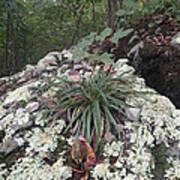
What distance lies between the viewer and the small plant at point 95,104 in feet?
4.31

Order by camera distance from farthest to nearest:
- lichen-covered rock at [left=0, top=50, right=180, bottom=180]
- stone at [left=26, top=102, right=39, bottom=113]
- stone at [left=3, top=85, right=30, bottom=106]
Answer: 1. stone at [left=3, top=85, right=30, bottom=106]
2. stone at [left=26, top=102, right=39, bottom=113]
3. lichen-covered rock at [left=0, top=50, right=180, bottom=180]

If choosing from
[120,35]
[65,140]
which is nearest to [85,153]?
[65,140]

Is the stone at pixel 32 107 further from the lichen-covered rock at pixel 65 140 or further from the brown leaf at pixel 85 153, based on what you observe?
the brown leaf at pixel 85 153

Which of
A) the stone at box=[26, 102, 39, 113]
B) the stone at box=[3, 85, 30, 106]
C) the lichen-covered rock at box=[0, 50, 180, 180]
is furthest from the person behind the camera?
the stone at box=[3, 85, 30, 106]

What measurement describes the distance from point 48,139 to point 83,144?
14 centimetres

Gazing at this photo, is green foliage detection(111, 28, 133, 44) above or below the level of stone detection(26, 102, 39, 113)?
above

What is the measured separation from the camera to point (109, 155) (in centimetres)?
126

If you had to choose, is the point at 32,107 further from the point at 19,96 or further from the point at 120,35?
the point at 120,35

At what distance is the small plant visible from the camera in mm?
1312

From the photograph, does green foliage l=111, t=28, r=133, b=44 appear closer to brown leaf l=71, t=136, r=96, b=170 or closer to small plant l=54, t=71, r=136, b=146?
small plant l=54, t=71, r=136, b=146

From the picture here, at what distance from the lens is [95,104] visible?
4.43ft

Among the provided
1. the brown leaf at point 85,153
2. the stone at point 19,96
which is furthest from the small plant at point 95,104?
the stone at point 19,96

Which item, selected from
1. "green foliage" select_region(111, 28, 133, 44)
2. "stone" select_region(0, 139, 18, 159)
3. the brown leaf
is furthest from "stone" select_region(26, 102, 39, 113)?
"green foliage" select_region(111, 28, 133, 44)

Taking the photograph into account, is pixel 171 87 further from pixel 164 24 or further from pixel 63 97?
pixel 63 97
